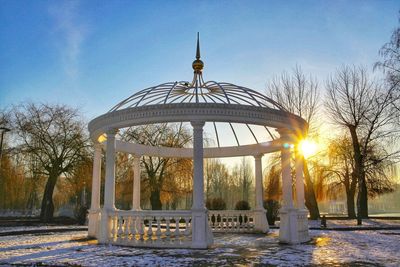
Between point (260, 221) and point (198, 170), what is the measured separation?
22.7 ft

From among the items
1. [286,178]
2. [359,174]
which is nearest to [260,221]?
[286,178]

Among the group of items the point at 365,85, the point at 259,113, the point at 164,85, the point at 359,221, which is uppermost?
the point at 365,85

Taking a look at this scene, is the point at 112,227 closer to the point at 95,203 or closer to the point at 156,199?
the point at 95,203

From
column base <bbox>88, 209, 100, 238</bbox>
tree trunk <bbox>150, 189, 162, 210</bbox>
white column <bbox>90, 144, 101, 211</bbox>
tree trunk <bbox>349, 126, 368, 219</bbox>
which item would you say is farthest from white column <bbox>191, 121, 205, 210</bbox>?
tree trunk <bbox>150, 189, 162, 210</bbox>

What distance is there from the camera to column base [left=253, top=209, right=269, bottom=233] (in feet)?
54.7

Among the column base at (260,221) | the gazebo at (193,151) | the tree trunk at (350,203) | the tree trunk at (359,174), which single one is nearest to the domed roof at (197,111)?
the gazebo at (193,151)

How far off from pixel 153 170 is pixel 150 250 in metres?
21.1

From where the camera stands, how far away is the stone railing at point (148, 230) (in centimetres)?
1091

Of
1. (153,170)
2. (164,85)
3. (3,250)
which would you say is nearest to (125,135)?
(153,170)

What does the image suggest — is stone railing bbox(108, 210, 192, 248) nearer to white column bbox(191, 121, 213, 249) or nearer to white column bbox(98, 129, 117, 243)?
white column bbox(98, 129, 117, 243)

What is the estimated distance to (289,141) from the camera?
41.7 ft

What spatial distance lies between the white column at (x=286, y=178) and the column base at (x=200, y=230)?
3.21 metres

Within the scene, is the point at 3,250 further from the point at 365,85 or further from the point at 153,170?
the point at 365,85

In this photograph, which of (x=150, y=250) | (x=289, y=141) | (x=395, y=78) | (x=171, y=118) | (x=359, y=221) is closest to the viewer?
(x=150, y=250)
